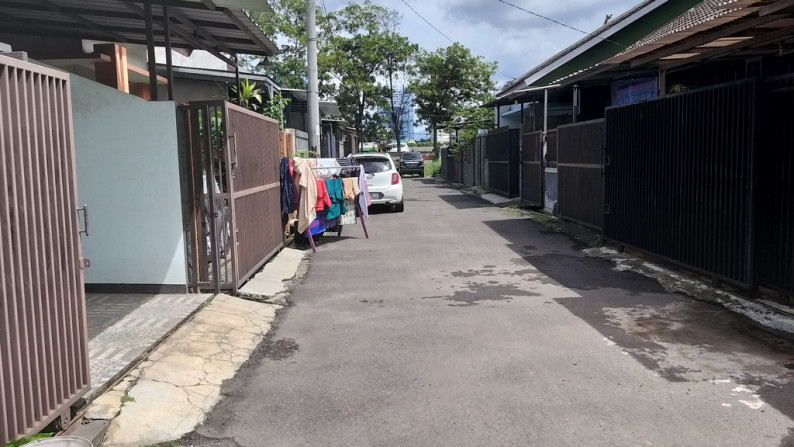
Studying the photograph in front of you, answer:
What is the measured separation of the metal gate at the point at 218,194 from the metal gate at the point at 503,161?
1303cm

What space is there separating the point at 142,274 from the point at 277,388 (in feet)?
10.4

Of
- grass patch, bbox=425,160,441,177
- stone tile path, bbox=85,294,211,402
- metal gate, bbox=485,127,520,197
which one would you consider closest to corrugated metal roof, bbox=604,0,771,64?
stone tile path, bbox=85,294,211,402

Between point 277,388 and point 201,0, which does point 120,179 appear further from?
point 277,388

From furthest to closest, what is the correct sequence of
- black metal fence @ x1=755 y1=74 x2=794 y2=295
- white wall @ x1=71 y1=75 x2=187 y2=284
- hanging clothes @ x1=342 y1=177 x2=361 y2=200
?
hanging clothes @ x1=342 y1=177 x2=361 y2=200, white wall @ x1=71 y1=75 x2=187 y2=284, black metal fence @ x1=755 y1=74 x2=794 y2=295

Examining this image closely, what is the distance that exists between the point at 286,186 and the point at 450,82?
141 ft

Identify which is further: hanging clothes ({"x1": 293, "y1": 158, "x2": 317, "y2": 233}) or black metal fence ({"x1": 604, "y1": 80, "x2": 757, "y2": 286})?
hanging clothes ({"x1": 293, "y1": 158, "x2": 317, "y2": 233})

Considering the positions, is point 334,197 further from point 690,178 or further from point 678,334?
point 678,334

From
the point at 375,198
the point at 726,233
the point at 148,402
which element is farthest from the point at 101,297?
the point at 375,198

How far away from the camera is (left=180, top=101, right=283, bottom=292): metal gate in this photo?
7082 mm

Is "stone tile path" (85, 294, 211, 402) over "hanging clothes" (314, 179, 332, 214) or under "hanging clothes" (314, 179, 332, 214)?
under

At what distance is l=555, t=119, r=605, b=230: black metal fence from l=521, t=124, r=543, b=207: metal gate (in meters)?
2.30

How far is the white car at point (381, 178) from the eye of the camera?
17125mm

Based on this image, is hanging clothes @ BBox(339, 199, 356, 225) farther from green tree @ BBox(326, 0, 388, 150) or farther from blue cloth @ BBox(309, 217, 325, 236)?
green tree @ BBox(326, 0, 388, 150)

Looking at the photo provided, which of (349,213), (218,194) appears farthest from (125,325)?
(349,213)
